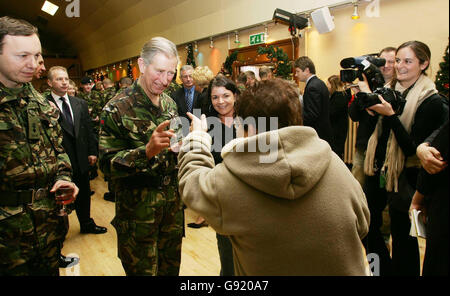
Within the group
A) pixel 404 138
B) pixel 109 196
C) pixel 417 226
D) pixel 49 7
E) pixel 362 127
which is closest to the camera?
pixel 417 226

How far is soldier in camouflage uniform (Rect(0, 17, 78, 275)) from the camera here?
1279 millimetres

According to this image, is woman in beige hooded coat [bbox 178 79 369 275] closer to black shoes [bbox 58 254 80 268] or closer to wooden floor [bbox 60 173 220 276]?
wooden floor [bbox 60 173 220 276]

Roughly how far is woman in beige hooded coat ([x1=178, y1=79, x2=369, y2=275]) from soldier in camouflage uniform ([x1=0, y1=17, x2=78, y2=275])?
0.93m

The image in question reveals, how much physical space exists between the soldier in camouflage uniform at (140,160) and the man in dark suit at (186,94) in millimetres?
1922

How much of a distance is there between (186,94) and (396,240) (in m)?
2.80

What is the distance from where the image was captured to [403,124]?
173 centimetres

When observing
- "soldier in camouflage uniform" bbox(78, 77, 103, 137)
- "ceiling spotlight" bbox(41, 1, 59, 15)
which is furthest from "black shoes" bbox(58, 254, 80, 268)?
"ceiling spotlight" bbox(41, 1, 59, 15)

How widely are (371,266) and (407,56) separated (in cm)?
149

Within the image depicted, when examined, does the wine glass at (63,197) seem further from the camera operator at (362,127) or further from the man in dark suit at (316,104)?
the man in dark suit at (316,104)

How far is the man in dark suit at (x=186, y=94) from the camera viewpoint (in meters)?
3.55

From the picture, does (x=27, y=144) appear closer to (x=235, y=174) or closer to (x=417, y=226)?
(x=235, y=174)

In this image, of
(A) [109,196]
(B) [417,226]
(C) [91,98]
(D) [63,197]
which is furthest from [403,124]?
(C) [91,98]
